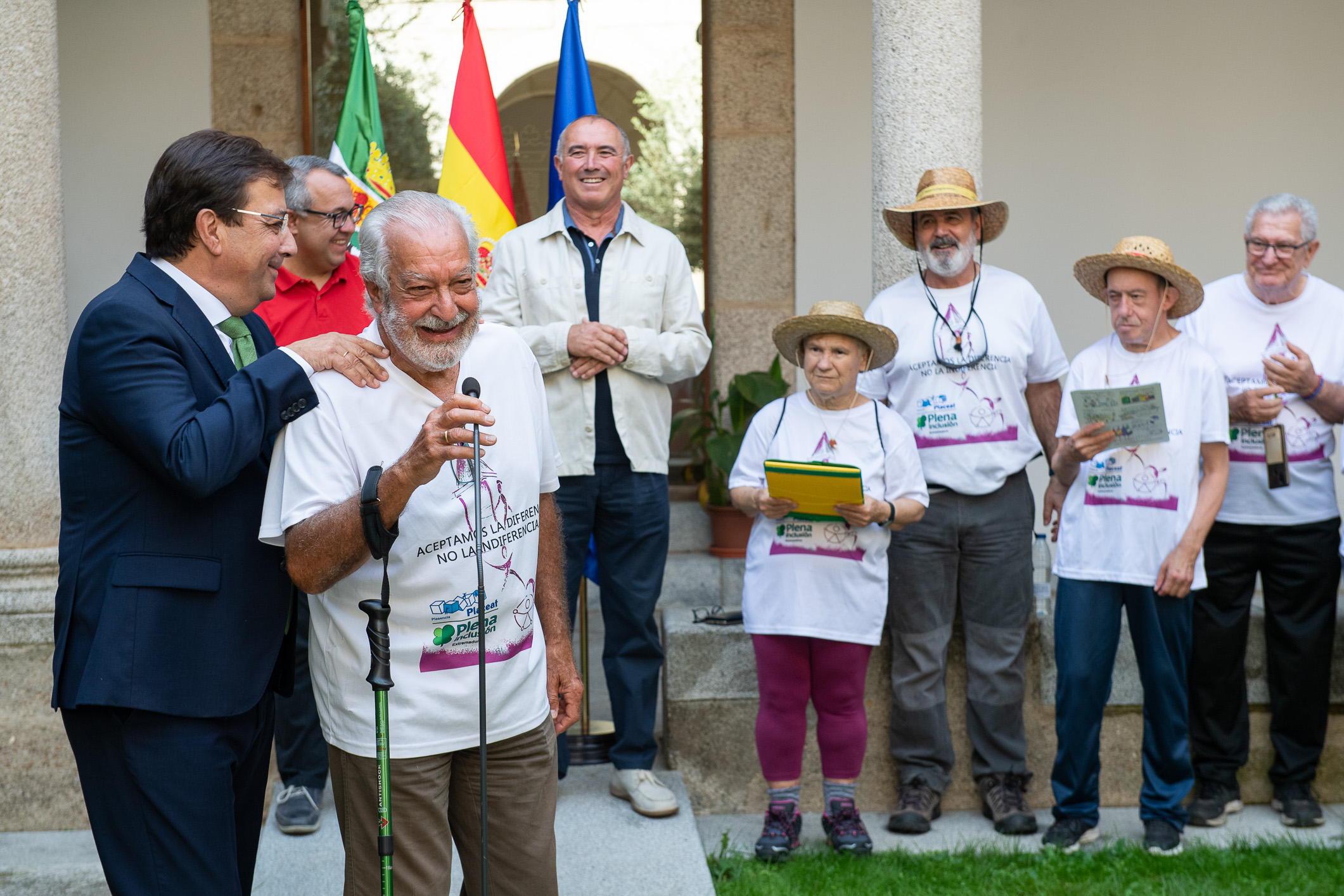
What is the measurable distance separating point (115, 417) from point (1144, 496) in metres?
3.36

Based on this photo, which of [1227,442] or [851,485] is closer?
[851,485]

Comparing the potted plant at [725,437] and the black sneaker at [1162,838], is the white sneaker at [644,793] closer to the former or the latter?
the black sneaker at [1162,838]

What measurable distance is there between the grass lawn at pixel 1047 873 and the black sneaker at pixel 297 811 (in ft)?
4.50

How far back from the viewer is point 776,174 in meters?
7.36

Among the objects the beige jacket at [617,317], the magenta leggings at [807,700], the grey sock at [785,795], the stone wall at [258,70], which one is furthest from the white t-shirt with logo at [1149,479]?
the stone wall at [258,70]

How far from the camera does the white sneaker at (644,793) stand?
14.4 feet

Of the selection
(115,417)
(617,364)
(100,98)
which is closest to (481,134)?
(617,364)

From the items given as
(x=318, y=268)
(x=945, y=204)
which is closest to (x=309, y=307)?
(x=318, y=268)

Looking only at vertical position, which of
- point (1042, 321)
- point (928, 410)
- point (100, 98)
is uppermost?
point (100, 98)

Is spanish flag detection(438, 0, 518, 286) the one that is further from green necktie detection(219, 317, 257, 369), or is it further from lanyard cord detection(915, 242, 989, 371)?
green necktie detection(219, 317, 257, 369)

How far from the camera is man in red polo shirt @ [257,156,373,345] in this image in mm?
4238

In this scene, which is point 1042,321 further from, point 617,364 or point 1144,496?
point 617,364

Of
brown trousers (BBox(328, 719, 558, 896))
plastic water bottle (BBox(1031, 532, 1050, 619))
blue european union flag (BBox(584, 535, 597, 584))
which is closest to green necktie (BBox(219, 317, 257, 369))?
brown trousers (BBox(328, 719, 558, 896))

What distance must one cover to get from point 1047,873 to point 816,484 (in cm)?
157
